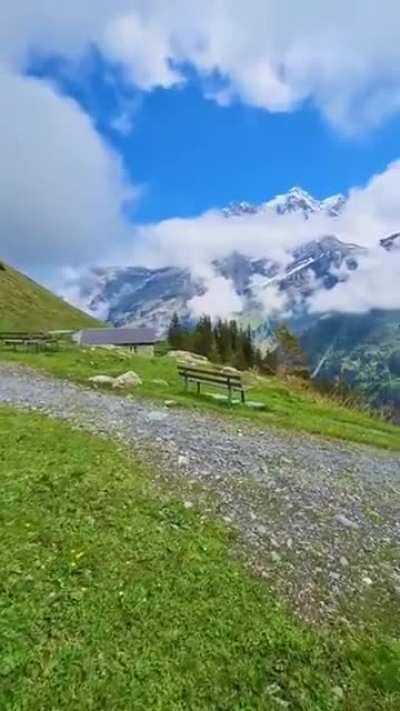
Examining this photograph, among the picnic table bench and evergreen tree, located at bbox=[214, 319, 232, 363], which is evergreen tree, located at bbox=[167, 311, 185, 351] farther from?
the picnic table bench

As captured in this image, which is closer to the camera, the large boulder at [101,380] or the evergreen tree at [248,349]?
the large boulder at [101,380]

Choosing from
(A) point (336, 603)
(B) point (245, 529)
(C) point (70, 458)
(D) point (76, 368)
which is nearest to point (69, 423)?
(C) point (70, 458)

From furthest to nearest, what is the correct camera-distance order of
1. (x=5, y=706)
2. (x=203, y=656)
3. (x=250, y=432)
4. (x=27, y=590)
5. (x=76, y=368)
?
1. (x=76, y=368)
2. (x=250, y=432)
3. (x=27, y=590)
4. (x=203, y=656)
5. (x=5, y=706)

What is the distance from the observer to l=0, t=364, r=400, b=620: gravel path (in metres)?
9.25

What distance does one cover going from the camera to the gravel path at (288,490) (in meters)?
9.25

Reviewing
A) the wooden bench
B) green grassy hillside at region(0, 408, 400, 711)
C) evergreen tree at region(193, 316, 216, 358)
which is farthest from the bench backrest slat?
evergreen tree at region(193, 316, 216, 358)

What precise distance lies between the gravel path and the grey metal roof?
63.0 meters

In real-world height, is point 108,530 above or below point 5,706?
above

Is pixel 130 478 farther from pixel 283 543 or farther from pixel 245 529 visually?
pixel 283 543

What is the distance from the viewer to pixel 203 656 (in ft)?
23.9

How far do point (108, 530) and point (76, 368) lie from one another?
23657 millimetres

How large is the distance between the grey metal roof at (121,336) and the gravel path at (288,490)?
6299 centimetres

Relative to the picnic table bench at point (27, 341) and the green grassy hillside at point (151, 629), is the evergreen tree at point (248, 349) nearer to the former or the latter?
the picnic table bench at point (27, 341)

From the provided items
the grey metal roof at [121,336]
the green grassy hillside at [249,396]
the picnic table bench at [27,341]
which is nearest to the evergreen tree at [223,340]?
the grey metal roof at [121,336]
